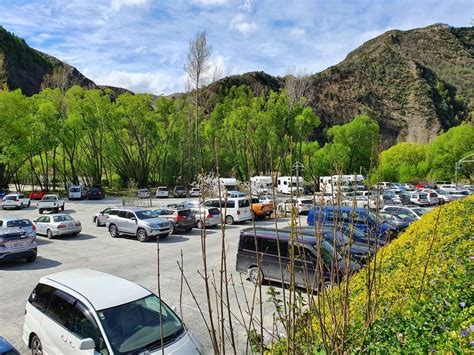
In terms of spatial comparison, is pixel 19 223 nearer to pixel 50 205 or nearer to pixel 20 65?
pixel 50 205

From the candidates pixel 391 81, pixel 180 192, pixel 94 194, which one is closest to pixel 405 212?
pixel 180 192

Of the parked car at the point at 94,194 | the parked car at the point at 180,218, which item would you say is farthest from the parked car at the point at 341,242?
the parked car at the point at 94,194

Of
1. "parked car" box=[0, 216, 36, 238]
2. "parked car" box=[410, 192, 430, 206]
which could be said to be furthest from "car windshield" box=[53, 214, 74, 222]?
"parked car" box=[410, 192, 430, 206]

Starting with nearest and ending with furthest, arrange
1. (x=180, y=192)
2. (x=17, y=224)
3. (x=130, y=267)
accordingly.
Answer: (x=130, y=267) < (x=17, y=224) < (x=180, y=192)

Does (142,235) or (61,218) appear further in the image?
(61,218)

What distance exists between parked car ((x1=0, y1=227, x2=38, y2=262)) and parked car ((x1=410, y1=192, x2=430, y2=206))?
101 ft

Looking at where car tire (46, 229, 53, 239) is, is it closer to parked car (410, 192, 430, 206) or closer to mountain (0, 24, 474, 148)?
parked car (410, 192, 430, 206)

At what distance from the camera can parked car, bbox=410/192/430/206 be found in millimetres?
33344

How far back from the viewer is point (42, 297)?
6.07 metres

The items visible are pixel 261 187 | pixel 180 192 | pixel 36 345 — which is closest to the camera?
pixel 36 345

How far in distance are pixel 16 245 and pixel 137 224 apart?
6.25 metres

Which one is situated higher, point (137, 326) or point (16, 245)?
point (137, 326)

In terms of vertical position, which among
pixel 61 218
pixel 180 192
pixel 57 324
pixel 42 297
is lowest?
pixel 180 192

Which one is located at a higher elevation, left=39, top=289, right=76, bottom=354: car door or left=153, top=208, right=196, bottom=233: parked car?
left=39, top=289, right=76, bottom=354: car door
